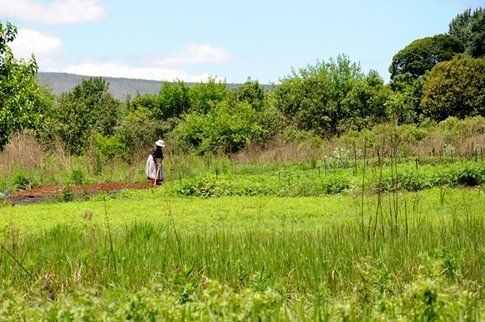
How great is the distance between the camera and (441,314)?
9.28 feet

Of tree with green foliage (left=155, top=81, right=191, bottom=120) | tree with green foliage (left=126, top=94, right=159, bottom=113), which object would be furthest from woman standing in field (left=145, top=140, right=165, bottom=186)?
tree with green foliage (left=126, top=94, right=159, bottom=113)

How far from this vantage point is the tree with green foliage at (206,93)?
43.9 meters

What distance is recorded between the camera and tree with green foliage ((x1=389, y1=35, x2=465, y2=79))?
50062 mm

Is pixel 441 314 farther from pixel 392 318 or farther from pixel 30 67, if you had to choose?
pixel 30 67

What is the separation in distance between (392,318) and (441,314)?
23 cm

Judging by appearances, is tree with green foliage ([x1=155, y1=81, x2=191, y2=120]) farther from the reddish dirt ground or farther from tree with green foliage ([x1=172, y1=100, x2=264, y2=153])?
the reddish dirt ground

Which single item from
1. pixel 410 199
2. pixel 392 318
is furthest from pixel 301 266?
pixel 410 199

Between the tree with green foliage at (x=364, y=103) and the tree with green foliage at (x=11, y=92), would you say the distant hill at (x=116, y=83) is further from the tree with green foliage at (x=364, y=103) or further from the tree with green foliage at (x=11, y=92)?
the tree with green foliage at (x=11, y=92)

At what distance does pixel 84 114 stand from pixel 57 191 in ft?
75.2

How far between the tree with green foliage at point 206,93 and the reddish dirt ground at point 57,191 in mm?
24475

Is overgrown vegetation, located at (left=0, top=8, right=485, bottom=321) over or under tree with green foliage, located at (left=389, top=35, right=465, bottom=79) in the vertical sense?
under

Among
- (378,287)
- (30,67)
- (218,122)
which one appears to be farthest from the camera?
(218,122)

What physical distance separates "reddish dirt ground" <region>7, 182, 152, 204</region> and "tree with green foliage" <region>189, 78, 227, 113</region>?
80.3 feet

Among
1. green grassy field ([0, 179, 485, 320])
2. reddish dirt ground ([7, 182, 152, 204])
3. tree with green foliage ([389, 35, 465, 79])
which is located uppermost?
tree with green foliage ([389, 35, 465, 79])
